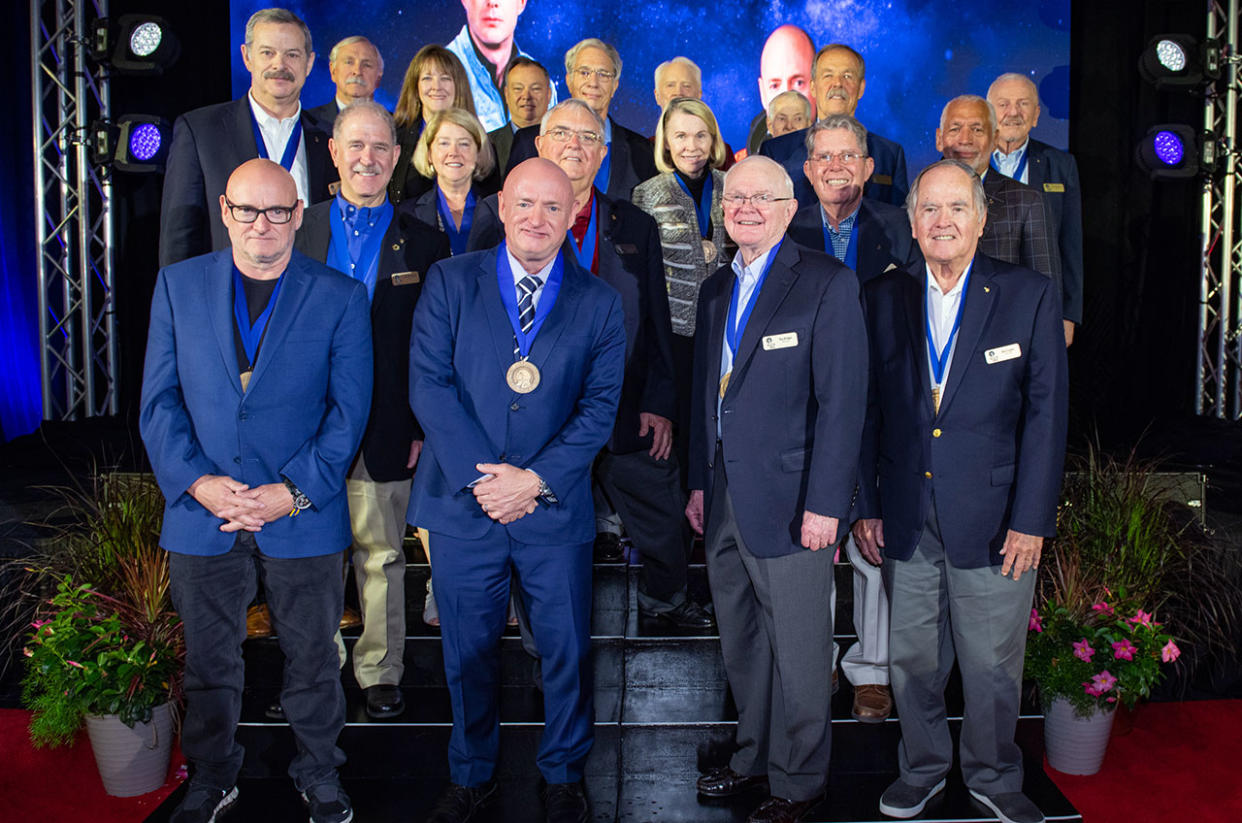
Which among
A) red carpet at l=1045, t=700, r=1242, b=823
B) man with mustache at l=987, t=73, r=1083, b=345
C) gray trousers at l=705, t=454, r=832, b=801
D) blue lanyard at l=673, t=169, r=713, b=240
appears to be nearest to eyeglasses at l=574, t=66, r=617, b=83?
blue lanyard at l=673, t=169, r=713, b=240

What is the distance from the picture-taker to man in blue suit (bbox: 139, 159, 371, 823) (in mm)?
2697

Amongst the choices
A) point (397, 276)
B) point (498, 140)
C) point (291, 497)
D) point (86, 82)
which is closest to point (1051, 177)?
point (498, 140)

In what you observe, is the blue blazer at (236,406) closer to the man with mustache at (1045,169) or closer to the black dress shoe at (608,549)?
the black dress shoe at (608,549)

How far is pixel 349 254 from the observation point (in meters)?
3.29

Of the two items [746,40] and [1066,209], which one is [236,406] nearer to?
[1066,209]

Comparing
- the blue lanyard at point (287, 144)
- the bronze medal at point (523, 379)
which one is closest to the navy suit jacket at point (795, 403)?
the bronze medal at point (523, 379)

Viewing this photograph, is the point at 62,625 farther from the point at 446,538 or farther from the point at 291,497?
the point at 446,538

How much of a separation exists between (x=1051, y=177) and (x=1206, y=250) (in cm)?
235

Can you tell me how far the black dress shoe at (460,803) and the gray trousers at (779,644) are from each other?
2.57 ft

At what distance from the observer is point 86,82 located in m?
5.77

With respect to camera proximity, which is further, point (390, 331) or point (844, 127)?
point (844, 127)

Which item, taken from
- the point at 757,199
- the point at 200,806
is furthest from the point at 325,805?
the point at 757,199

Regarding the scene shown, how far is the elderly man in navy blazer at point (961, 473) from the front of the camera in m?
2.76

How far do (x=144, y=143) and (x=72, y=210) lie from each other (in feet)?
2.27
